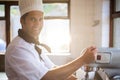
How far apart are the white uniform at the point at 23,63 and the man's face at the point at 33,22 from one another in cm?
6

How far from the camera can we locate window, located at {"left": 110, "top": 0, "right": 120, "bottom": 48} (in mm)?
5227

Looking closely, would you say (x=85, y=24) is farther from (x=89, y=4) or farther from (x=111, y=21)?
(x=111, y=21)

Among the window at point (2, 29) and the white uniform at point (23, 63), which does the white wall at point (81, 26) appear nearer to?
the window at point (2, 29)

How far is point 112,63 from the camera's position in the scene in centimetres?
155

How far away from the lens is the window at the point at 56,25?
6969 mm

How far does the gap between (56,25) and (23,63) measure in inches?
234

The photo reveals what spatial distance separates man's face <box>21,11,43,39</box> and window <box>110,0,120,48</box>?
4.21 m

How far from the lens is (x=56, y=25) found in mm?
7031

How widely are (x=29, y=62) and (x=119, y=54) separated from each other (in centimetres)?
70

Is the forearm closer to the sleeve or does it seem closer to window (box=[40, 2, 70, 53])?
the sleeve

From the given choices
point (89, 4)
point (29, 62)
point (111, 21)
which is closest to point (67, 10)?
point (89, 4)

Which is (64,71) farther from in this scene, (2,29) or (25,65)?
(2,29)

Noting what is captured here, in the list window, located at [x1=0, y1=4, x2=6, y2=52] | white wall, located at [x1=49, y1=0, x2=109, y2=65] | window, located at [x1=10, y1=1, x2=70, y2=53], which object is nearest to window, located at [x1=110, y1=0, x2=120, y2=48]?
white wall, located at [x1=49, y1=0, x2=109, y2=65]

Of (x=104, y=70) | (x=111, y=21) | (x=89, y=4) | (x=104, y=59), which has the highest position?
(x=89, y=4)
